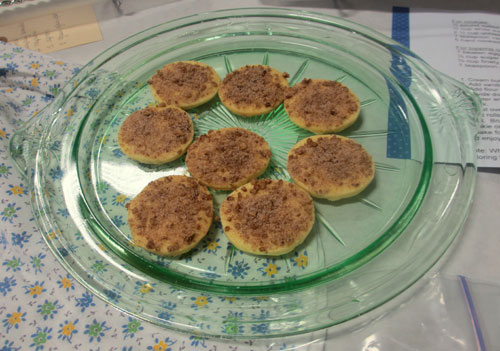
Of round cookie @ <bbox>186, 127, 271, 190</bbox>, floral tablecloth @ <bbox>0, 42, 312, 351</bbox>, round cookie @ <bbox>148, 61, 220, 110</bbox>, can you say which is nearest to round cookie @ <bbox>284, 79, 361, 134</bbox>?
round cookie @ <bbox>186, 127, 271, 190</bbox>

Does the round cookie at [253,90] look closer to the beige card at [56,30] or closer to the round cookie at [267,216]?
the round cookie at [267,216]

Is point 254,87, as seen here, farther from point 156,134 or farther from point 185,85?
point 156,134

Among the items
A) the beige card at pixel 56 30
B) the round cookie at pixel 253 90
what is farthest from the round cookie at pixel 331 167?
the beige card at pixel 56 30

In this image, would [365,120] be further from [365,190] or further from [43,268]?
[43,268]

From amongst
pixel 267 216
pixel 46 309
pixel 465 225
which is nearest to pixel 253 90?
pixel 267 216

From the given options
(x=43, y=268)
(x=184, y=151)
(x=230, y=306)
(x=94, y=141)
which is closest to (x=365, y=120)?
(x=184, y=151)

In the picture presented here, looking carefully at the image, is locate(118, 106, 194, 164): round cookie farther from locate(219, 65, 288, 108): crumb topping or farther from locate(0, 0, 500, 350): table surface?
locate(0, 0, 500, 350): table surface
